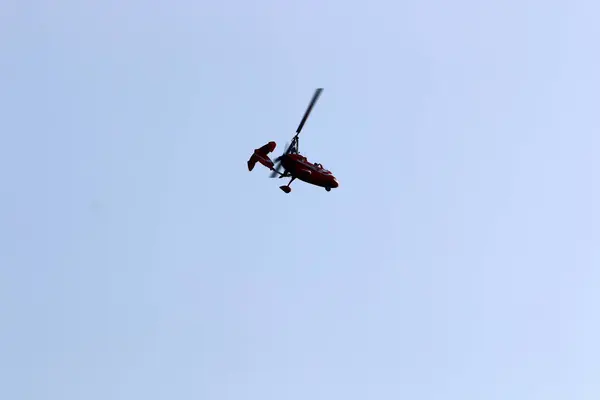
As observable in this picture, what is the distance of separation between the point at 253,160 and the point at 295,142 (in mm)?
4014

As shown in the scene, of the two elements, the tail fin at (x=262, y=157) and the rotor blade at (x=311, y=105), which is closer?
the rotor blade at (x=311, y=105)

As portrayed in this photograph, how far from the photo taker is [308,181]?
3487 inches

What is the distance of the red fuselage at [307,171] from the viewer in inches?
3393

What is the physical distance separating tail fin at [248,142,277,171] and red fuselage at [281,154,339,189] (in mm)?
1405

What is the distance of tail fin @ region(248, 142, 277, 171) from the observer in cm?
8675

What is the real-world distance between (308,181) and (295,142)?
4.05m

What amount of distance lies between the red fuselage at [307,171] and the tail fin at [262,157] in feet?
4.61

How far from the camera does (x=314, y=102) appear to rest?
274ft

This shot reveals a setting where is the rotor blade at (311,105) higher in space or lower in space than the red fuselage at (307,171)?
higher

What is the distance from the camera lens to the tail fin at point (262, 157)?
86.8 m

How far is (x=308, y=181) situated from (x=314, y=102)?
27.2 feet

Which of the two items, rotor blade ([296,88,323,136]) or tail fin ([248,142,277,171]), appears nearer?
rotor blade ([296,88,323,136])

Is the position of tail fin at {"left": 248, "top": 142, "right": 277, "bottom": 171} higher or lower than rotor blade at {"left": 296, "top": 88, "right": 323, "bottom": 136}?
lower

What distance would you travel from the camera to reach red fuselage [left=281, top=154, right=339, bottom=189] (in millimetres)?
86188
